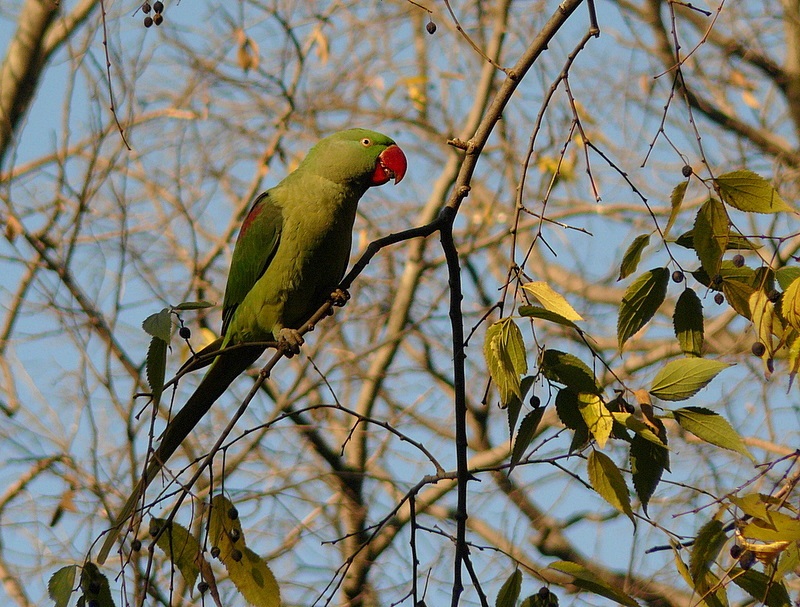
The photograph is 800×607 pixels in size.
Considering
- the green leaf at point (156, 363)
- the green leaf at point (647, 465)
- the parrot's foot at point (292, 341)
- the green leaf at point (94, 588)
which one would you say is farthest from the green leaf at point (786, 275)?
the parrot's foot at point (292, 341)

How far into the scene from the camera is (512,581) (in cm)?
186

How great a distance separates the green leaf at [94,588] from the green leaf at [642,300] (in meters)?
1.20

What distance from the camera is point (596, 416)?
1.70m

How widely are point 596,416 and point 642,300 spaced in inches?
11.3

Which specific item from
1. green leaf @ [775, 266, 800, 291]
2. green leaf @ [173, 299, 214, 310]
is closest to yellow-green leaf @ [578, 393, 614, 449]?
green leaf @ [775, 266, 800, 291]

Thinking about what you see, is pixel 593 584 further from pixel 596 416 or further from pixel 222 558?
pixel 222 558

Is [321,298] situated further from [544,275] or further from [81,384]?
[544,275]

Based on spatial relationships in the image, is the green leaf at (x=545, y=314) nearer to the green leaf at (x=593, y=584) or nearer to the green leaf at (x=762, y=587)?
the green leaf at (x=593, y=584)

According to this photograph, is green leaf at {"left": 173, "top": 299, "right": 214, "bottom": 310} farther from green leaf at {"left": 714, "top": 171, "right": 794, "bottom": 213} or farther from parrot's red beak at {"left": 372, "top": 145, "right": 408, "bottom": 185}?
parrot's red beak at {"left": 372, "top": 145, "right": 408, "bottom": 185}

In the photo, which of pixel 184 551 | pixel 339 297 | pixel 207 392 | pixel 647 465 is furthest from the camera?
pixel 207 392

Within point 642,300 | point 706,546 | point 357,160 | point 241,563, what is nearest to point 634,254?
point 642,300

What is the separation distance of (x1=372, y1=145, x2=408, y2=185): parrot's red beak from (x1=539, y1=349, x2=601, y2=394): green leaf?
6.32 feet

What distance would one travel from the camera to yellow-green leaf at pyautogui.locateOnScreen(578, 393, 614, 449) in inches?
65.6

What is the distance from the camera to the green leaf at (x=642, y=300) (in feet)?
5.99
